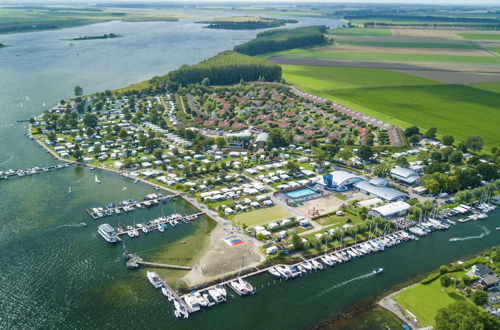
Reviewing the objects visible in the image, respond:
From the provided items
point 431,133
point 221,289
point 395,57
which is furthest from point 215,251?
point 395,57

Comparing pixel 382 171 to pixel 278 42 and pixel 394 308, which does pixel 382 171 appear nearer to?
pixel 394 308

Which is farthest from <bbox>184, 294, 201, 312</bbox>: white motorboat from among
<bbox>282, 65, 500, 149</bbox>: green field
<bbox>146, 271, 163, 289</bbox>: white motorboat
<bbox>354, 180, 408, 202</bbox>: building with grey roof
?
<bbox>282, 65, 500, 149</bbox>: green field

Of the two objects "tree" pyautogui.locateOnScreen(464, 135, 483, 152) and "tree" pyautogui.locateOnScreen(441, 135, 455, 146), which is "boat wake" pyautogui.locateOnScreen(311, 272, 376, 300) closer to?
"tree" pyautogui.locateOnScreen(464, 135, 483, 152)

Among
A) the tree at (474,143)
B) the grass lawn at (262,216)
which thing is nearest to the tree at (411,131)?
the tree at (474,143)

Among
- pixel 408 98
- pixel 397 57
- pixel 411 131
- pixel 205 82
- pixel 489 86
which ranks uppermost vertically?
pixel 397 57

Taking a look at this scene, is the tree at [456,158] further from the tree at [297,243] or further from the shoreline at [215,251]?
the shoreline at [215,251]
